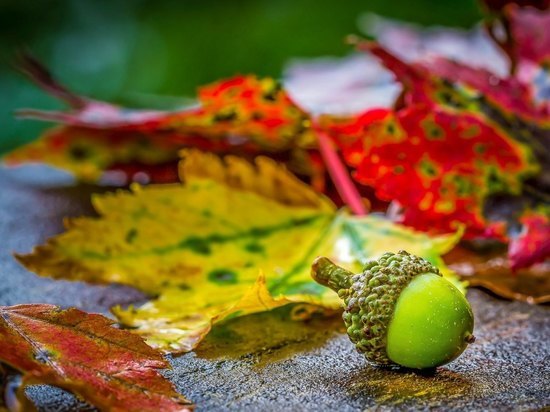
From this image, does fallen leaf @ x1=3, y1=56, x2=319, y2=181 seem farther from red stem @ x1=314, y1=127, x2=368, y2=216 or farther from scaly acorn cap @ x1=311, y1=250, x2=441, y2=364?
scaly acorn cap @ x1=311, y1=250, x2=441, y2=364

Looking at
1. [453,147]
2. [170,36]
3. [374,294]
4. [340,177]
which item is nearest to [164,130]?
[340,177]

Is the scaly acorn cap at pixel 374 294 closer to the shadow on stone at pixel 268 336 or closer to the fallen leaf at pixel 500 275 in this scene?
the shadow on stone at pixel 268 336

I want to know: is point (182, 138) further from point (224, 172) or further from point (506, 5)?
point (506, 5)

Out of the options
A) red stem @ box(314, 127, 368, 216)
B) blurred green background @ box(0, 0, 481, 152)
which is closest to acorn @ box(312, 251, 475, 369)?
red stem @ box(314, 127, 368, 216)

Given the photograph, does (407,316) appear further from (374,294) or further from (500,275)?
(500,275)

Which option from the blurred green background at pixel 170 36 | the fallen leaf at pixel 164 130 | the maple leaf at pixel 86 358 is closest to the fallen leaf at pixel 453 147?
the fallen leaf at pixel 164 130
